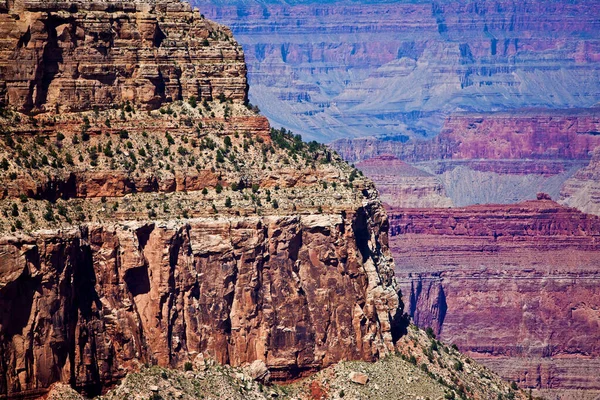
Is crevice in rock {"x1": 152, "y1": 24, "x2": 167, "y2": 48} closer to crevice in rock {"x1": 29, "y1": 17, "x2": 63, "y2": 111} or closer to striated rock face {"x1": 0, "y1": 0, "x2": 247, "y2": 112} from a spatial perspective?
striated rock face {"x1": 0, "y1": 0, "x2": 247, "y2": 112}

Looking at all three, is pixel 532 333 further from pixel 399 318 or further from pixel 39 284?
pixel 39 284

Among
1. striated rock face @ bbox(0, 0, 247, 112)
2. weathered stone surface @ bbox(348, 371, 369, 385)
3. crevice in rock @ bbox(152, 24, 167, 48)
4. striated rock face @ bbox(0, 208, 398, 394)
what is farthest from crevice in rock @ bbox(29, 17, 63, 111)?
weathered stone surface @ bbox(348, 371, 369, 385)

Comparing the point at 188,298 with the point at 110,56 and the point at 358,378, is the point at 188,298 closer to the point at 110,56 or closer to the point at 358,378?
the point at 358,378

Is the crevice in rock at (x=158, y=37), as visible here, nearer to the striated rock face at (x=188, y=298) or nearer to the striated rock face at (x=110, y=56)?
the striated rock face at (x=110, y=56)

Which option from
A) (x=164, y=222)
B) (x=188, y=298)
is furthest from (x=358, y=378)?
(x=164, y=222)

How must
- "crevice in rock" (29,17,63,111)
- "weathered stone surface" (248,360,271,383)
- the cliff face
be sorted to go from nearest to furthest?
the cliff face
"crevice in rock" (29,17,63,111)
"weathered stone surface" (248,360,271,383)

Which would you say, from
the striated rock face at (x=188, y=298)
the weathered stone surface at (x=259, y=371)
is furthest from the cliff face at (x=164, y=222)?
the weathered stone surface at (x=259, y=371)

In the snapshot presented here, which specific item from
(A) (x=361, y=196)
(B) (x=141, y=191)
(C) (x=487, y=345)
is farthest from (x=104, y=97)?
(C) (x=487, y=345)
